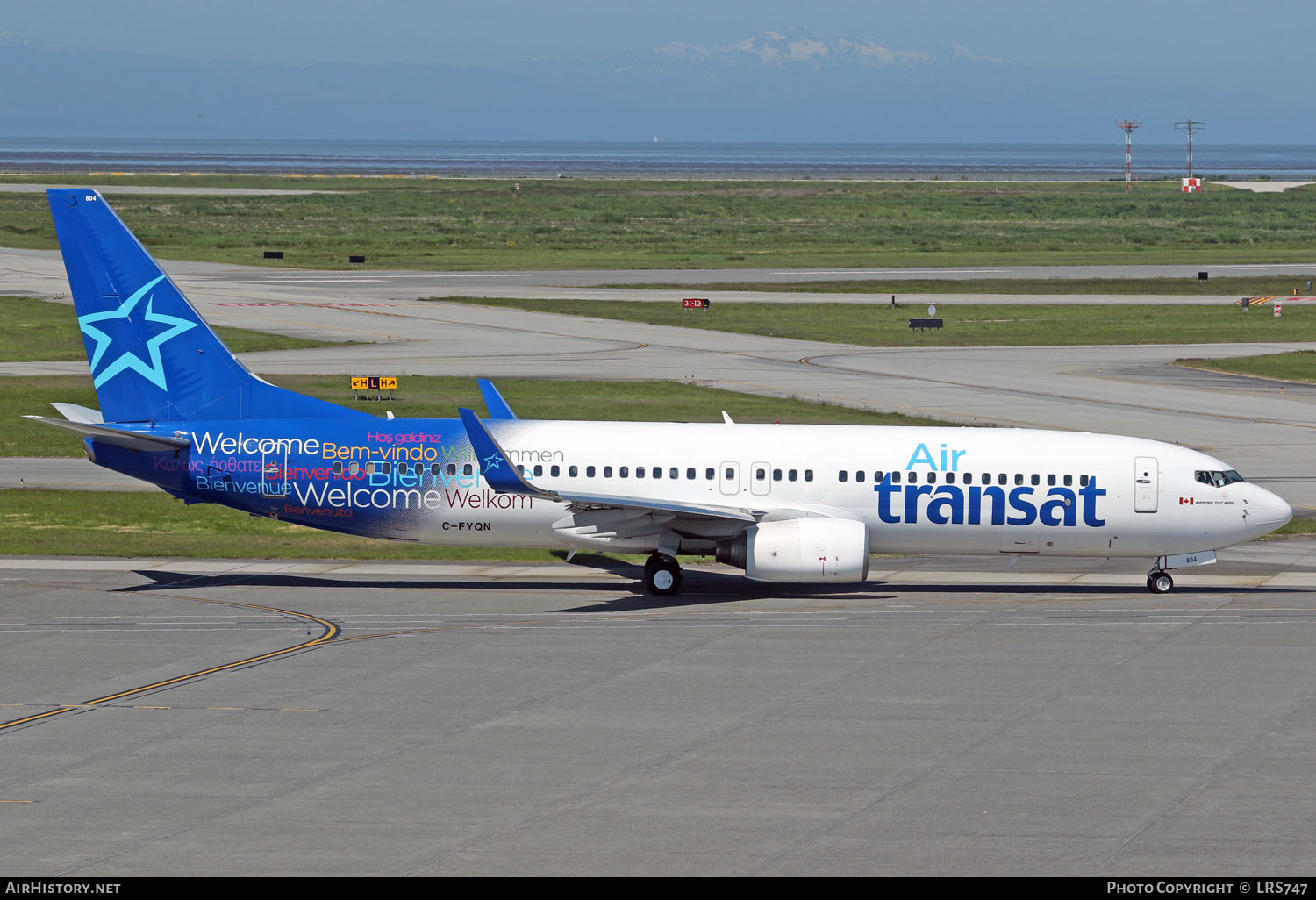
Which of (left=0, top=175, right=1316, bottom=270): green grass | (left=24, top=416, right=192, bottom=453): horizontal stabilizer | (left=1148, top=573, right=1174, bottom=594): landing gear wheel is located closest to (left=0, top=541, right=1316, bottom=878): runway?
(left=1148, top=573, right=1174, bottom=594): landing gear wheel

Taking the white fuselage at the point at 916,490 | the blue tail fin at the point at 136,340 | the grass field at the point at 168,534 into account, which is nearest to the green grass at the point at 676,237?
the grass field at the point at 168,534

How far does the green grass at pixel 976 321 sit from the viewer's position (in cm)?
9375

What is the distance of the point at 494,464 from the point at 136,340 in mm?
10256

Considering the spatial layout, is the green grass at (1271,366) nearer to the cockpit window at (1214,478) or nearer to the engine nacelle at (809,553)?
the cockpit window at (1214,478)

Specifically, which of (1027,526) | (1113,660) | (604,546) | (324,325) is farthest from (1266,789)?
(324,325)

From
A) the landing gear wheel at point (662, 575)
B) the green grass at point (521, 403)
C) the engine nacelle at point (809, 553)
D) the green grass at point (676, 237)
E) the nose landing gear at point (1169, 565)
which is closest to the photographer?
the engine nacelle at point (809, 553)

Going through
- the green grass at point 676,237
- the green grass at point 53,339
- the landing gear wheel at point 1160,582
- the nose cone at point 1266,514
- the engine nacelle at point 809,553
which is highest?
the green grass at point 676,237

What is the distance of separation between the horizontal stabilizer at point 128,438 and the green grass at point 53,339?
44622mm

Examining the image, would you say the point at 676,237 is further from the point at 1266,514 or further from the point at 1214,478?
the point at 1266,514

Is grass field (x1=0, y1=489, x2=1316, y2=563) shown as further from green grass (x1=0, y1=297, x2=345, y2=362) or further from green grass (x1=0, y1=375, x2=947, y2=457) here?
green grass (x1=0, y1=297, x2=345, y2=362)

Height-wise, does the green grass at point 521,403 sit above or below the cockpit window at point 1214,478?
above

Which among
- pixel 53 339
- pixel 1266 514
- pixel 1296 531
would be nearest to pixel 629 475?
pixel 1266 514

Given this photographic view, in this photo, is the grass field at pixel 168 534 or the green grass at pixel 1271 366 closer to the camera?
the grass field at pixel 168 534

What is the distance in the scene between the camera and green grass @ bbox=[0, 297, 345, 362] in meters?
85.2
